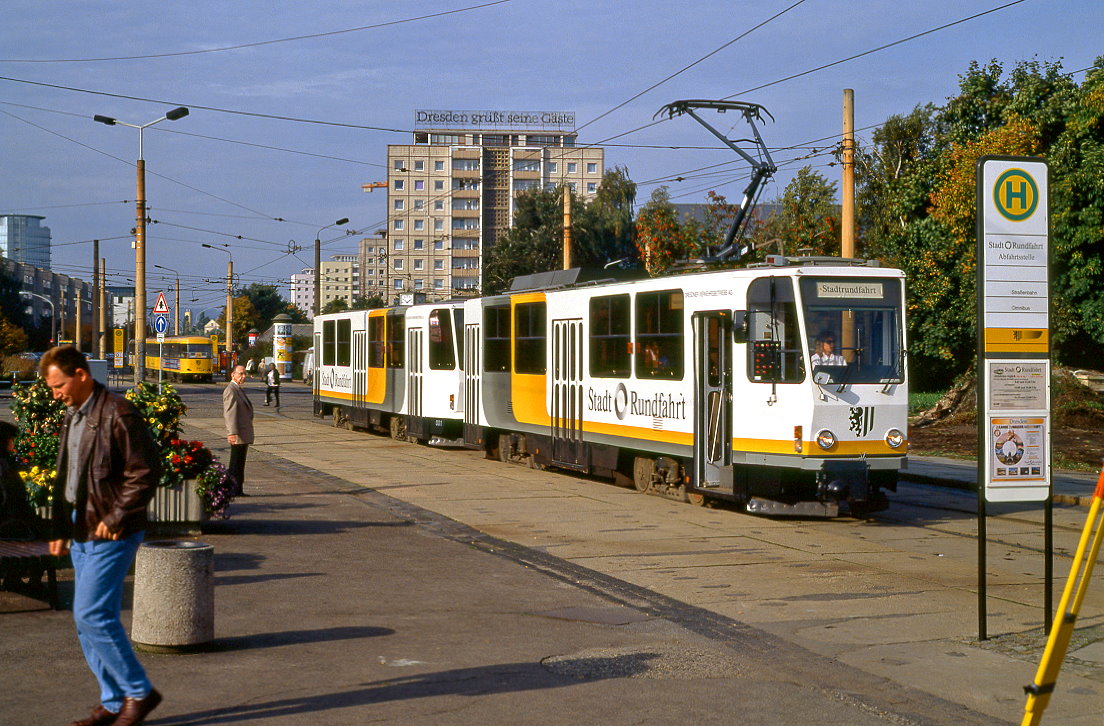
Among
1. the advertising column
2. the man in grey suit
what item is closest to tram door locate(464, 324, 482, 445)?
the man in grey suit

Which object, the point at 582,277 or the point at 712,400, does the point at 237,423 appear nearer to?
the point at 712,400

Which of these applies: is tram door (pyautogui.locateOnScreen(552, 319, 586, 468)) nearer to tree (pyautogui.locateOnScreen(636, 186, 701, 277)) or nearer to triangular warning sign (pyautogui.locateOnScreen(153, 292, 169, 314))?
triangular warning sign (pyautogui.locateOnScreen(153, 292, 169, 314))

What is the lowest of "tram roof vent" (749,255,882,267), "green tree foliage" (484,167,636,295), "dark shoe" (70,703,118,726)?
"dark shoe" (70,703,118,726)

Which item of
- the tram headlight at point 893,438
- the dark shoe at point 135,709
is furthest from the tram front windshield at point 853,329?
the dark shoe at point 135,709

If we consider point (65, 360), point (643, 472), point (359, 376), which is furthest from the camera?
point (359, 376)

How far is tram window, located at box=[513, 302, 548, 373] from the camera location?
70.2 feet

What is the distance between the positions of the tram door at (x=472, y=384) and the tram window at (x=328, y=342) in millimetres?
10136

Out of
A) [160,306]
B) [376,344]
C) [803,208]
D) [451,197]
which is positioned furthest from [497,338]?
[451,197]

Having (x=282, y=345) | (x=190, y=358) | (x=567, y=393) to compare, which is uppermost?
(x=282, y=345)

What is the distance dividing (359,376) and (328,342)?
3265 mm

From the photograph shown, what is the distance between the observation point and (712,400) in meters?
16.1

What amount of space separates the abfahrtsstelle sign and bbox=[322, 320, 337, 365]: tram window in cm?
2737

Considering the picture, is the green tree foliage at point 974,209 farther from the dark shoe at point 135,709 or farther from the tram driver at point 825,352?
the dark shoe at point 135,709

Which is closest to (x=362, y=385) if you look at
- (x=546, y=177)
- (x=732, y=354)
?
(x=732, y=354)
